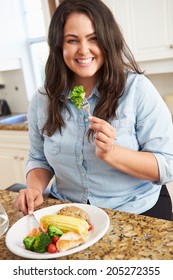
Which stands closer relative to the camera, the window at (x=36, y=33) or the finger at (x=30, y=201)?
the finger at (x=30, y=201)

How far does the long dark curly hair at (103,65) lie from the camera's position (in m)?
1.09

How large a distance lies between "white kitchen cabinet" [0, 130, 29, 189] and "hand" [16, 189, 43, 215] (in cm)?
146

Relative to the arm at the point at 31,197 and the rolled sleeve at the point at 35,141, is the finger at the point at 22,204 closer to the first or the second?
the arm at the point at 31,197

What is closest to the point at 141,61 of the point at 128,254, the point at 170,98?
the point at 170,98

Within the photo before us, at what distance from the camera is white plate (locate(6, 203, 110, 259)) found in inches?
27.3

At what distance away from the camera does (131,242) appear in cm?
71

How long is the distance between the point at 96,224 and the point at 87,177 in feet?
1.19

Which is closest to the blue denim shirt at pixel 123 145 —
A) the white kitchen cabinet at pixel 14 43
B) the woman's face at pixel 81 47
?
the woman's face at pixel 81 47

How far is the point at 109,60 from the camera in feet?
3.72

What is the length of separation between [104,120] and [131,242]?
0.48 m

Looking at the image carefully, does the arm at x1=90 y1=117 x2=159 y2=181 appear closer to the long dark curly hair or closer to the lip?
the long dark curly hair

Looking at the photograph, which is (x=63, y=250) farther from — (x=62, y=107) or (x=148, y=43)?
(x=148, y=43)

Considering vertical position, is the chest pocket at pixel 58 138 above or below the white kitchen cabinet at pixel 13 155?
above

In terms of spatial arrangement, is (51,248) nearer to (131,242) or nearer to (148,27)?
(131,242)
